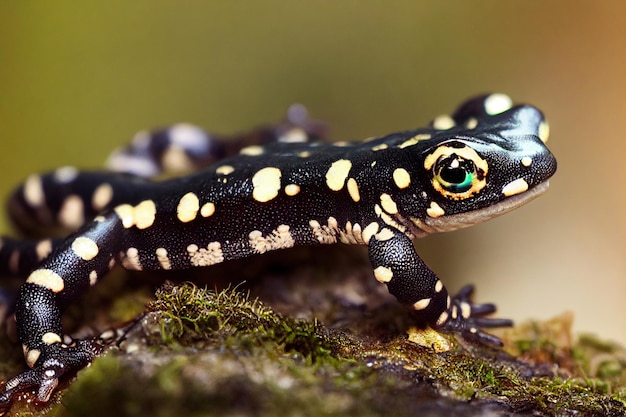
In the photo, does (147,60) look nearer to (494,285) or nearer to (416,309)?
(494,285)

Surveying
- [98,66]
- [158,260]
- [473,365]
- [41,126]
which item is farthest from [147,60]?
[473,365]

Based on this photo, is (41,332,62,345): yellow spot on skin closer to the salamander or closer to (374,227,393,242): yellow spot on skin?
the salamander

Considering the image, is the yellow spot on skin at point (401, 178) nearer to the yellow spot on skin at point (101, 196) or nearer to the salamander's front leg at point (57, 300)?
the salamander's front leg at point (57, 300)

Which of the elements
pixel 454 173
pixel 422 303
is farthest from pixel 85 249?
pixel 454 173

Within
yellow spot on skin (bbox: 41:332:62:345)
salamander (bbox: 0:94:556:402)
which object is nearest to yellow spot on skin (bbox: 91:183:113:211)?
salamander (bbox: 0:94:556:402)

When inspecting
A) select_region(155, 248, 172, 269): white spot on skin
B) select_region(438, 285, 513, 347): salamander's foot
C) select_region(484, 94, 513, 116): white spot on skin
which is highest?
select_region(484, 94, 513, 116): white spot on skin

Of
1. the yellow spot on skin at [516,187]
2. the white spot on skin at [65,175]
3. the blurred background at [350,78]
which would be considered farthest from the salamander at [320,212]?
the blurred background at [350,78]

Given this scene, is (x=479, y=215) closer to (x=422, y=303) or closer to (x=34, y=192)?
(x=422, y=303)
